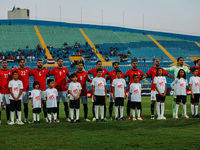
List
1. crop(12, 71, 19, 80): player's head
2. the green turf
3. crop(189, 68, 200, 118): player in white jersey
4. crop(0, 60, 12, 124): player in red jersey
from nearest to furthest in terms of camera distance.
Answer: the green turf < crop(12, 71, 19, 80): player's head < crop(0, 60, 12, 124): player in red jersey < crop(189, 68, 200, 118): player in white jersey

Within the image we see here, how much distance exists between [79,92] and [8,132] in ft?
10.2

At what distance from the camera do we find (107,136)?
8.42 meters

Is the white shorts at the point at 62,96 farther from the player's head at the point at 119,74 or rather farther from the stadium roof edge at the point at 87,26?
the stadium roof edge at the point at 87,26

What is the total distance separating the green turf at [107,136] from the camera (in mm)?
7383

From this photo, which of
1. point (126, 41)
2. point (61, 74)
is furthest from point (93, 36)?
point (61, 74)

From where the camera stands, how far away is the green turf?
7383 mm

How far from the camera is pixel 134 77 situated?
12.2m

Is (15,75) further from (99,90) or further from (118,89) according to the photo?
(118,89)

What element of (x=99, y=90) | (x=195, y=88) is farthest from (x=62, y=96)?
(x=195, y=88)

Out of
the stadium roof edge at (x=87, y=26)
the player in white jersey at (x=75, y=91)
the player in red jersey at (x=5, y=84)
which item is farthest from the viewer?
the stadium roof edge at (x=87, y=26)

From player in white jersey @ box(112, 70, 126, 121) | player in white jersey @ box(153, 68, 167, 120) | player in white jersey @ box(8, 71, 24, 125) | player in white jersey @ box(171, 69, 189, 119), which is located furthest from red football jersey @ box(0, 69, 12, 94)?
player in white jersey @ box(171, 69, 189, 119)

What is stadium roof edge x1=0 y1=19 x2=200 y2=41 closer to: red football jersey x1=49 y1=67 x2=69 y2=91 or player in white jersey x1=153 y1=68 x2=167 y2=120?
red football jersey x1=49 y1=67 x2=69 y2=91

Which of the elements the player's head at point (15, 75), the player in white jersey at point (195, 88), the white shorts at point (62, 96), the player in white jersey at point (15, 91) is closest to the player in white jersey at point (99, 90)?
the white shorts at point (62, 96)

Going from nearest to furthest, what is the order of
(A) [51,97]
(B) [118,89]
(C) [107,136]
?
(C) [107,136] < (A) [51,97] < (B) [118,89]
